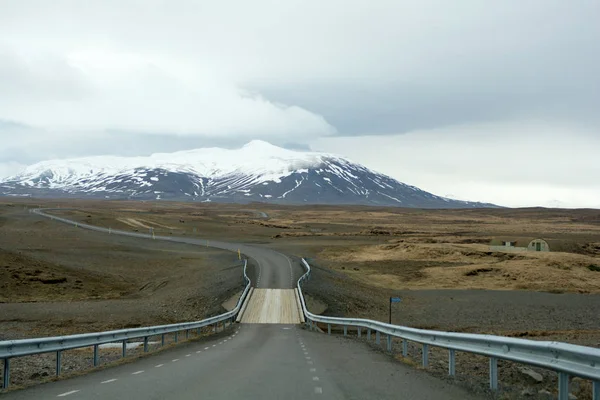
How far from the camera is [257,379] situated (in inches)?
453

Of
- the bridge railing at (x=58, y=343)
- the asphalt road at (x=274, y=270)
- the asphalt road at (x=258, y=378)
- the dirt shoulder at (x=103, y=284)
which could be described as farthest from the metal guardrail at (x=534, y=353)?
the asphalt road at (x=274, y=270)

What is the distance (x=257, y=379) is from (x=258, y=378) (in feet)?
0.49

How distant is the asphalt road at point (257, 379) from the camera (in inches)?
386

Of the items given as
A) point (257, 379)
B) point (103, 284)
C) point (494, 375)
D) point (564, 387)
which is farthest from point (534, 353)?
point (103, 284)

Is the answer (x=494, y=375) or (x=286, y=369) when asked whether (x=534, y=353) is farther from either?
(x=286, y=369)

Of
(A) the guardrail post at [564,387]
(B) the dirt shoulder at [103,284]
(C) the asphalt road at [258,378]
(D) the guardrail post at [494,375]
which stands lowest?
(B) the dirt shoulder at [103,284]

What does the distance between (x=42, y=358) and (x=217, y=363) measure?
600 centimetres

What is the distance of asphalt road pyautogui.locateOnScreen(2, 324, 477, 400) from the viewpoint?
980cm

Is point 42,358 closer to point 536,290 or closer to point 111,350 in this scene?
point 111,350

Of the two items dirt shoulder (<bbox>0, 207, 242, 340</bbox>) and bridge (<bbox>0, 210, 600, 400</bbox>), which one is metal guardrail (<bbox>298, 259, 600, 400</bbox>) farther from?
dirt shoulder (<bbox>0, 207, 242, 340</bbox>)

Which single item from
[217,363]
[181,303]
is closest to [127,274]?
[181,303]

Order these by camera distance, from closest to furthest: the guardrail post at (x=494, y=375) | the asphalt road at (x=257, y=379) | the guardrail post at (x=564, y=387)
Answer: the guardrail post at (x=564, y=387)
the guardrail post at (x=494, y=375)
the asphalt road at (x=257, y=379)

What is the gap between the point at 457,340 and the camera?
11.8 metres

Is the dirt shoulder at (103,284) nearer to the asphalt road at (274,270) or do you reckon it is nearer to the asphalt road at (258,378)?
the asphalt road at (274,270)
